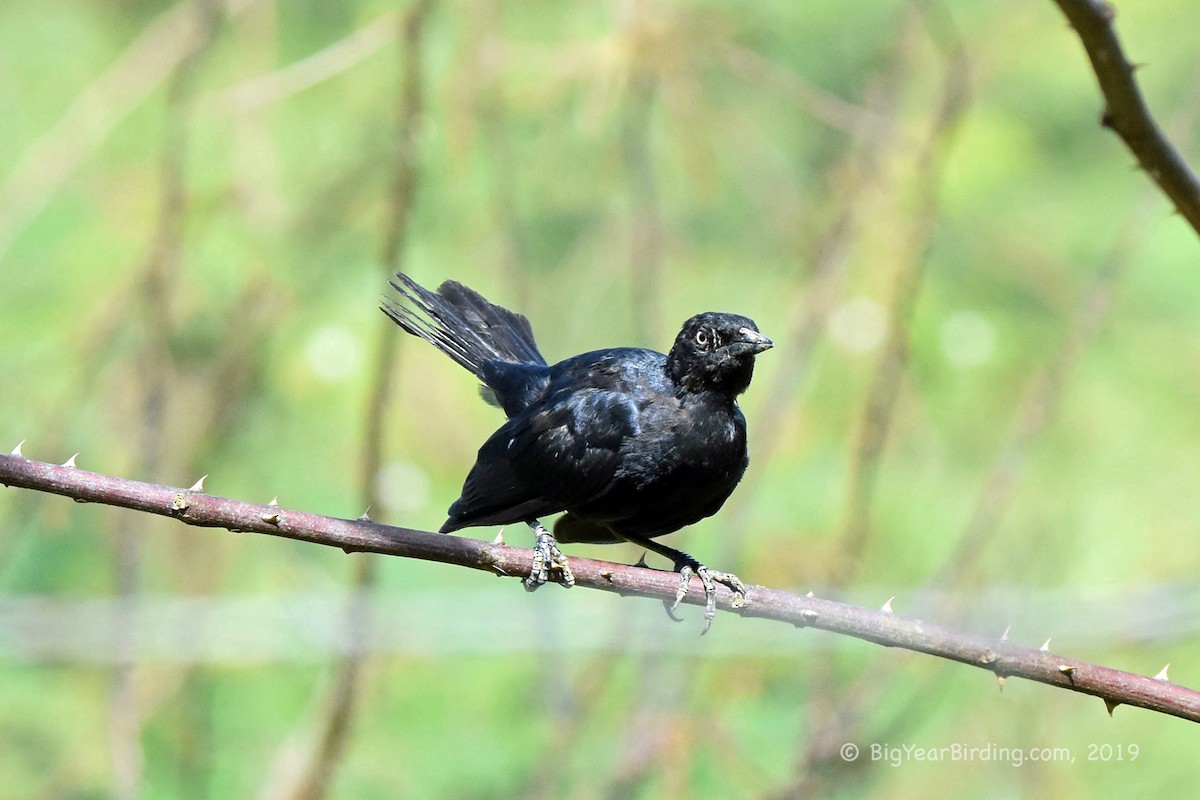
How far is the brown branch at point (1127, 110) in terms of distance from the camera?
1.88m

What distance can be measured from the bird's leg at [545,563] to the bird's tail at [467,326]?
869 millimetres

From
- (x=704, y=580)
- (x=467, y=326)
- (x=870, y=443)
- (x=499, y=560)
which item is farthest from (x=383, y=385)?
(x=499, y=560)

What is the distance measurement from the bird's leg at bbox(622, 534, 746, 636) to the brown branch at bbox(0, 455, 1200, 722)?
0.52ft

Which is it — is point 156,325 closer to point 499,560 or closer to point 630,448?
point 630,448

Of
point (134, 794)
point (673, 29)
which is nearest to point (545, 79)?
point (673, 29)

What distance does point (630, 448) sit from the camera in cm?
322

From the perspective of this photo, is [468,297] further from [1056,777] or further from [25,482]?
[1056,777]

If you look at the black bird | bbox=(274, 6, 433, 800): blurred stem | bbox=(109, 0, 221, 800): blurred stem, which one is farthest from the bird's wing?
bbox=(109, 0, 221, 800): blurred stem

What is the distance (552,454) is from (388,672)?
293 cm

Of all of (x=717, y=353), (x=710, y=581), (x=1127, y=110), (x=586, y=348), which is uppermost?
(x=586, y=348)

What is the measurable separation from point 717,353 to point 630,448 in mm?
334

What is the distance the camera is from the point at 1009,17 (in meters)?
7.88

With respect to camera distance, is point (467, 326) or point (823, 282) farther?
point (823, 282)

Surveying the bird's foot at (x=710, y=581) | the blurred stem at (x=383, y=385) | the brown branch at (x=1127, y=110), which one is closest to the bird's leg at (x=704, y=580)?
the bird's foot at (x=710, y=581)
